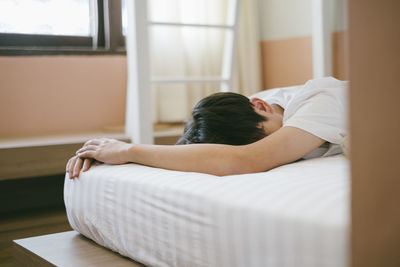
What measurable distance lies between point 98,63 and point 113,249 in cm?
208

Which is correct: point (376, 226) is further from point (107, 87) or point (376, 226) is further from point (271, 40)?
point (271, 40)

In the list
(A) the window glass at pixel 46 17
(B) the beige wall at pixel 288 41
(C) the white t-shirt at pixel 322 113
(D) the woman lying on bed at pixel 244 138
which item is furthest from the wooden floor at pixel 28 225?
(B) the beige wall at pixel 288 41

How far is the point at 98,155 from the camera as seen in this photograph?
135 centimetres

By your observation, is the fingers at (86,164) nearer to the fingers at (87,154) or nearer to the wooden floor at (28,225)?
the fingers at (87,154)

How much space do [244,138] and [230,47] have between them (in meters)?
1.87

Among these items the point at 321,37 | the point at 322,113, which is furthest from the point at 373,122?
the point at 321,37

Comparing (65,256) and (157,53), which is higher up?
(157,53)

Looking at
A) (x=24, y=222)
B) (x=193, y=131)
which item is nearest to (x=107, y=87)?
(x=24, y=222)

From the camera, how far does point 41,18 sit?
2998 mm

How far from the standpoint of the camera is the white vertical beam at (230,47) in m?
3.08

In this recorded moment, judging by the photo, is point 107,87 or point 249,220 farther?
point 107,87

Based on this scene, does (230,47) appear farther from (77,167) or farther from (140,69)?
(77,167)

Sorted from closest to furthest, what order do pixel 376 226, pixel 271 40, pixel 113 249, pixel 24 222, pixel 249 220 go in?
pixel 376 226 < pixel 249 220 < pixel 113 249 < pixel 24 222 < pixel 271 40

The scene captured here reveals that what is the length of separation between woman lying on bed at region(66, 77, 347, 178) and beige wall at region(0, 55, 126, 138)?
1579 millimetres
